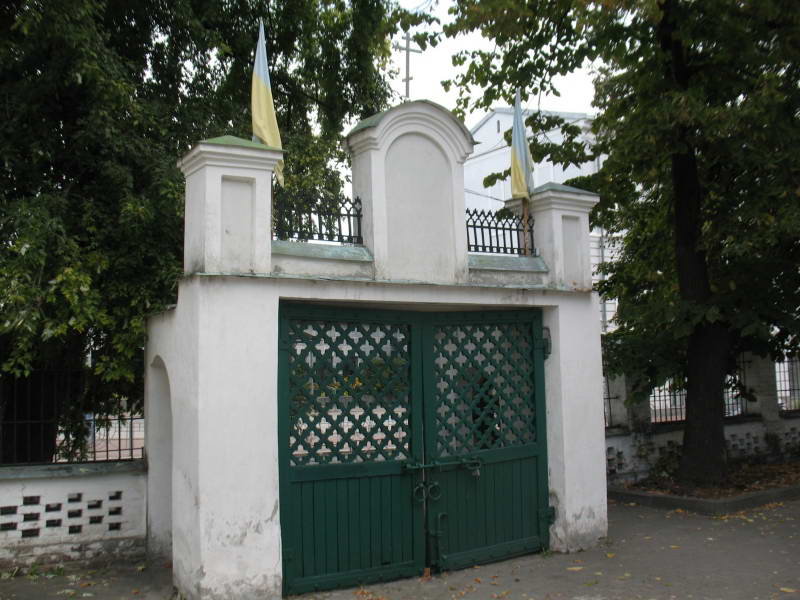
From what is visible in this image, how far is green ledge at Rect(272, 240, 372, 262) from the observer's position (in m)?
6.50

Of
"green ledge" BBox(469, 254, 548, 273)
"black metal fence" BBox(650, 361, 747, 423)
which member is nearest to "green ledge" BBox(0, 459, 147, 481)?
"green ledge" BBox(469, 254, 548, 273)

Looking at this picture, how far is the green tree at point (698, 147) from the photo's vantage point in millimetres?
8984

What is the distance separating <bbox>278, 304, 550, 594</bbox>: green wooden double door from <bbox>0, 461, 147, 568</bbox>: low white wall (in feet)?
7.00

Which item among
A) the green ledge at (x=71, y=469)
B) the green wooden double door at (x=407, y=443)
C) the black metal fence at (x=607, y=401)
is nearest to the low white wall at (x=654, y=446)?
the black metal fence at (x=607, y=401)

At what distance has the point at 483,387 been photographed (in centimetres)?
748

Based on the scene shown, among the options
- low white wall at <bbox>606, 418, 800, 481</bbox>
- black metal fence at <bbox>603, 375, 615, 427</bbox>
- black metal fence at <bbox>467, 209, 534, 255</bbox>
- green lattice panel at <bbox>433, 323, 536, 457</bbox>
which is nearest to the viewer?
green lattice panel at <bbox>433, 323, 536, 457</bbox>

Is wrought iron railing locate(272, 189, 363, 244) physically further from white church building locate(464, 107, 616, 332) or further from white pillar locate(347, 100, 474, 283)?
white church building locate(464, 107, 616, 332)

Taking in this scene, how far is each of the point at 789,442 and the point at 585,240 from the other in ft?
23.5

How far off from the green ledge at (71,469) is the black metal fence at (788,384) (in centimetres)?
1075

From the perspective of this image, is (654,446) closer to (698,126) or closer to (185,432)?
(698,126)

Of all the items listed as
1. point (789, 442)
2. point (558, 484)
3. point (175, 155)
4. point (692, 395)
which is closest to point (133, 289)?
point (175, 155)

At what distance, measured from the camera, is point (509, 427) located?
301 inches

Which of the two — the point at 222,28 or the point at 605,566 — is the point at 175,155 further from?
the point at 605,566

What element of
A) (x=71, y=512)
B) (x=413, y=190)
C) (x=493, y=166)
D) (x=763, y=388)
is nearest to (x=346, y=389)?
Result: (x=413, y=190)
